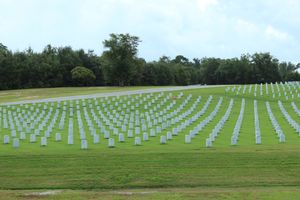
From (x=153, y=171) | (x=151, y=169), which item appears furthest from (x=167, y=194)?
(x=151, y=169)

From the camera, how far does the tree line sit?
251 feet

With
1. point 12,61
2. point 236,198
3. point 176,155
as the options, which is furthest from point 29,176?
point 12,61

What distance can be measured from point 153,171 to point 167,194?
1.92 m

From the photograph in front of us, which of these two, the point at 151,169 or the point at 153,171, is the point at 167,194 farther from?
the point at 151,169

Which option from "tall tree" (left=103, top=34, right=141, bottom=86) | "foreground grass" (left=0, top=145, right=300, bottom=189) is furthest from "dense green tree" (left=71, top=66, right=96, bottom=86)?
"foreground grass" (left=0, top=145, right=300, bottom=189)

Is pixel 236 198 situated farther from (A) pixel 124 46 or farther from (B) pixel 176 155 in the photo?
(A) pixel 124 46

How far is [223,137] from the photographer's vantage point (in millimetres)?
19469

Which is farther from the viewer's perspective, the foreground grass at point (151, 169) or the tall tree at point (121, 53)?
the tall tree at point (121, 53)

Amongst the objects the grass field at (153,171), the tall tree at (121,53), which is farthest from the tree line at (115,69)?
the grass field at (153,171)

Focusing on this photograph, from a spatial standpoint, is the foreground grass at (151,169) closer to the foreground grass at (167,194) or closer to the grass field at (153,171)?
the grass field at (153,171)

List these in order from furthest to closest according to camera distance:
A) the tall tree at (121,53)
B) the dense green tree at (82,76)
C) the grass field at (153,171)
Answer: the dense green tree at (82,76)
the tall tree at (121,53)
the grass field at (153,171)

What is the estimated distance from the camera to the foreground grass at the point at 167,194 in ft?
36.8

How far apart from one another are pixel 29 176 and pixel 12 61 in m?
71.1

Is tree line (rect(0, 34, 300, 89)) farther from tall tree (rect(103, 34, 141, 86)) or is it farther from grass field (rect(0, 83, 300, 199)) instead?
grass field (rect(0, 83, 300, 199))
